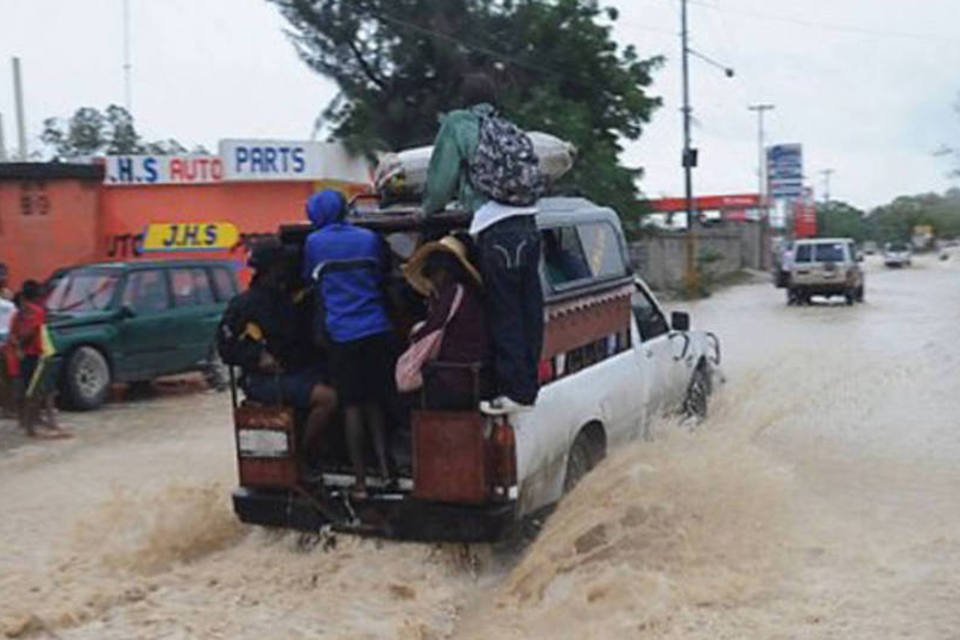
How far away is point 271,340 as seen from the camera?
20.8 ft

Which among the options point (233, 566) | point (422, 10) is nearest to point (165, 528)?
point (233, 566)

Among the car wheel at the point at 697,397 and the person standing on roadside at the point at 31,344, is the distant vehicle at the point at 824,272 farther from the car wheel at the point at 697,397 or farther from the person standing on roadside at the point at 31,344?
the person standing on roadside at the point at 31,344

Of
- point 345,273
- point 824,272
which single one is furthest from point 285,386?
point 824,272

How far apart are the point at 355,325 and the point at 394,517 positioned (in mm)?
1032

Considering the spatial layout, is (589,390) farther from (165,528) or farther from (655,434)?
(165,528)

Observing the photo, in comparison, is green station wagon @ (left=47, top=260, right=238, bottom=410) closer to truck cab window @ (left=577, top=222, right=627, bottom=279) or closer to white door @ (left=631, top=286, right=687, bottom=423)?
white door @ (left=631, top=286, right=687, bottom=423)

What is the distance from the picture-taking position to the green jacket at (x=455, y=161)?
6.01m

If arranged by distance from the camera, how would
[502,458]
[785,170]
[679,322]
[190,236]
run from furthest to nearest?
1. [785,170]
2. [190,236]
3. [679,322]
4. [502,458]

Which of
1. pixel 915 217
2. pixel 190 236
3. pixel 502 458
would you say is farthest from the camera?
pixel 915 217

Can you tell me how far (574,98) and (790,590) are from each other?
88.0 ft

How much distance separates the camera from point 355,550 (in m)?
6.29

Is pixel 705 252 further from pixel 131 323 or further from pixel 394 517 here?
pixel 394 517

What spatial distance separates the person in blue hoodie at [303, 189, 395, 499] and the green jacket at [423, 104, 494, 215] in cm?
44

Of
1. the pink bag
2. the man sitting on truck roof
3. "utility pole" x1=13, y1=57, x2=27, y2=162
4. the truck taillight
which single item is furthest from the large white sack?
"utility pole" x1=13, y1=57, x2=27, y2=162
